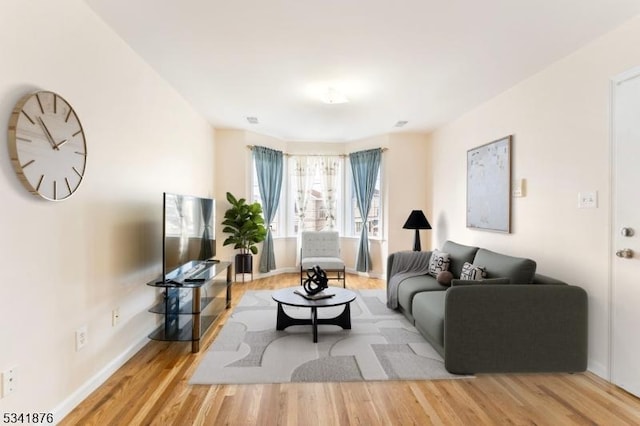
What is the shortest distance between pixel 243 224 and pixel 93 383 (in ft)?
9.92

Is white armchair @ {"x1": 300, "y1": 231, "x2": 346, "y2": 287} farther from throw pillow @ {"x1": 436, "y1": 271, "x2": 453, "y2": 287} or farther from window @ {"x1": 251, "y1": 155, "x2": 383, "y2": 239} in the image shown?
throw pillow @ {"x1": 436, "y1": 271, "x2": 453, "y2": 287}

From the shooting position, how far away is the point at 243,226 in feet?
16.4

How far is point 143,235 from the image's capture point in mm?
2904

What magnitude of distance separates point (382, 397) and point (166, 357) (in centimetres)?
180

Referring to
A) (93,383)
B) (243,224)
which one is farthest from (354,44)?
(243,224)

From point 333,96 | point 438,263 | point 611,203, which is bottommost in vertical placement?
point 438,263

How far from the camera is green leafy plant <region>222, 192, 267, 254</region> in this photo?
16.4 ft

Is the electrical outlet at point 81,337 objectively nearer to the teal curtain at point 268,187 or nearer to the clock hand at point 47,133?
the clock hand at point 47,133

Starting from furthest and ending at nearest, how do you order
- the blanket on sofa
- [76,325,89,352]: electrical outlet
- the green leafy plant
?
the green leafy plant < the blanket on sofa < [76,325,89,352]: electrical outlet

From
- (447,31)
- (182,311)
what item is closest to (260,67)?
(447,31)

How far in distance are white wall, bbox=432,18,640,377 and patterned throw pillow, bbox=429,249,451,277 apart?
572 mm

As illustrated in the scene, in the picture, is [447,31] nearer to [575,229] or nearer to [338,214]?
[575,229]

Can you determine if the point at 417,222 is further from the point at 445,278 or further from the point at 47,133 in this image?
the point at 47,133

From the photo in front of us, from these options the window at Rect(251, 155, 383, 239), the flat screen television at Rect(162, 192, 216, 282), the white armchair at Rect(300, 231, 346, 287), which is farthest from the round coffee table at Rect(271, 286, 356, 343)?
the window at Rect(251, 155, 383, 239)
